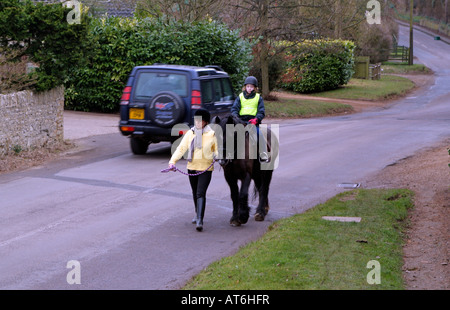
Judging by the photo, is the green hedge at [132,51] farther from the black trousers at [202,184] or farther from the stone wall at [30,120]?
the black trousers at [202,184]

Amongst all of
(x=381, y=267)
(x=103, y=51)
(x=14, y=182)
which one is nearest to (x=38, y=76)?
(x=14, y=182)

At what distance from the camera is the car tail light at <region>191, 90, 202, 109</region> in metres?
15.6

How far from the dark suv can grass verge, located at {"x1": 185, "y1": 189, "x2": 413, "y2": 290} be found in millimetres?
5303

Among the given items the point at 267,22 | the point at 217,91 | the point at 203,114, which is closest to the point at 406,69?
the point at 267,22

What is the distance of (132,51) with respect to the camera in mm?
24594

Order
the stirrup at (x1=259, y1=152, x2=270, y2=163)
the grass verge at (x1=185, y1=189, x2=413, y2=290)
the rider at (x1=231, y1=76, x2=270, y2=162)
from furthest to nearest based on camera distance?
the rider at (x1=231, y1=76, x2=270, y2=162), the stirrup at (x1=259, y1=152, x2=270, y2=163), the grass verge at (x1=185, y1=189, x2=413, y2=290)

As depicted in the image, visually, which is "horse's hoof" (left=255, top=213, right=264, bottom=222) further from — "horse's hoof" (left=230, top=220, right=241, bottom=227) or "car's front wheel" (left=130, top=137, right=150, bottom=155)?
"car's front wheel" (left=130, top=137, right=150, bottom=155)

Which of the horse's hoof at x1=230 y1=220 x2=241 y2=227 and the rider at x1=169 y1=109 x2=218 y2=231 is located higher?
the rider at x1=169 y1=109 x2=218 y2=231

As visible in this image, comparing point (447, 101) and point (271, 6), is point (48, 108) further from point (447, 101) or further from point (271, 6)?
point (447, 101)

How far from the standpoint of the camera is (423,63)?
6438 cm

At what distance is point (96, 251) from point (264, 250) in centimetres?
215

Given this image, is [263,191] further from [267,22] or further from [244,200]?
[267,22]

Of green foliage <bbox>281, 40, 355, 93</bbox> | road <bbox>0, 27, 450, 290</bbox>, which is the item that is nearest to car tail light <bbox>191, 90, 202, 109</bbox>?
road <bbox>0, 27, 450, 290</bbox>

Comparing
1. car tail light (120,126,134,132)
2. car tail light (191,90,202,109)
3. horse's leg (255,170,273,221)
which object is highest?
car tail light (191,90,202,109)
